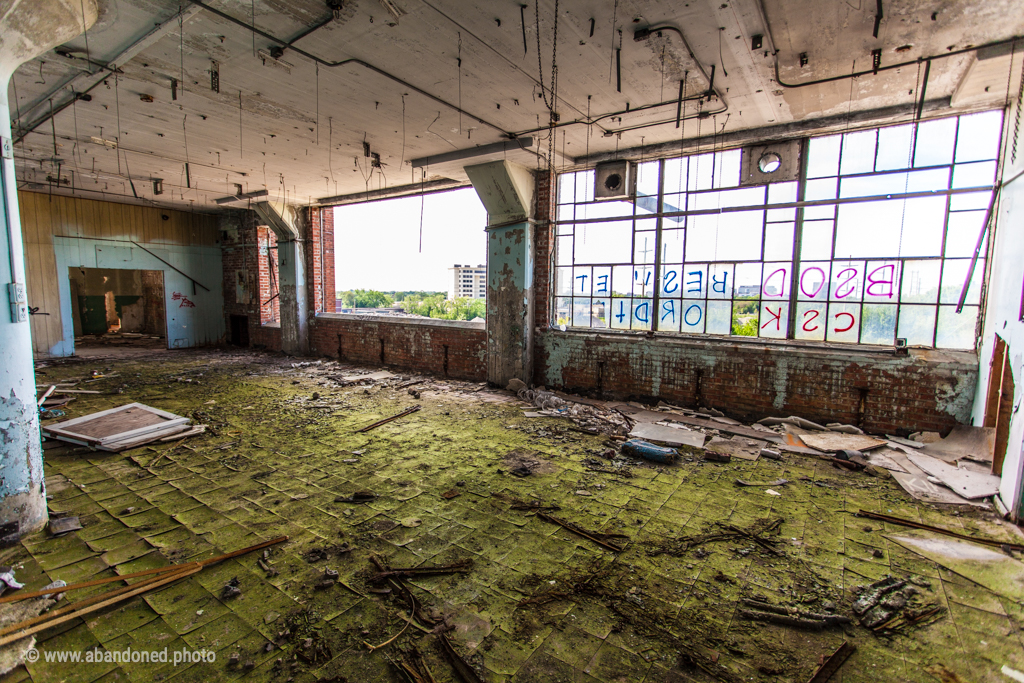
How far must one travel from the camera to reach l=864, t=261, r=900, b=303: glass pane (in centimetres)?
541

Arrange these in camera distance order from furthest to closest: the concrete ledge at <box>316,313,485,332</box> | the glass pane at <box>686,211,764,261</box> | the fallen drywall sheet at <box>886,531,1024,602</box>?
the concrete ledge at <box>316,313,485,332</box>, the glass pane at <box>686,211,764,261</box>, the fallen drywall sheet at <box>886,531,1024,602</box>

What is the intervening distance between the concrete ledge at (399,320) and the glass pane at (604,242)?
2478mm

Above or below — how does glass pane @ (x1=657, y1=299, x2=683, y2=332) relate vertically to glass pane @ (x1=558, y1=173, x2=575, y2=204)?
below

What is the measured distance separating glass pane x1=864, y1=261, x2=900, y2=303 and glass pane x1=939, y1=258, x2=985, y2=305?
0.43m

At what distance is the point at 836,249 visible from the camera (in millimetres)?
5699

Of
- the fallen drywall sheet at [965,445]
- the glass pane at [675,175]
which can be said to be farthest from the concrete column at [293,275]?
the fallen drywall sheet at [965,445]

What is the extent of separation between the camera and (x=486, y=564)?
2939 millimetres

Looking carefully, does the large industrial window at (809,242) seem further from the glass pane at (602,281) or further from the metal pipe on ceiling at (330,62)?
the metal pipe on ceiling at (330,62)

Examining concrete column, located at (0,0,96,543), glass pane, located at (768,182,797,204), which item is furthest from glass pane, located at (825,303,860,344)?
concrete column, located at (0,0,96,543)

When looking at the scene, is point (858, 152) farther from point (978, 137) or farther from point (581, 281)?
point (581, 281)

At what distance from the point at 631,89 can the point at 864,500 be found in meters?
4.53

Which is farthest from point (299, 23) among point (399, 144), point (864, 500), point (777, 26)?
point (864, 500)

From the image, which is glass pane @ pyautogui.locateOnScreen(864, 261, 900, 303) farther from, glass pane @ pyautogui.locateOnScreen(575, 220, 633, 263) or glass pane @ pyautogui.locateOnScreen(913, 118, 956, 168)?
glass pane @ pyautogui.locateOnScreen(575, 220, 633, 263)

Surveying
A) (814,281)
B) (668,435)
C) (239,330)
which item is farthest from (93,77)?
(239,330)
